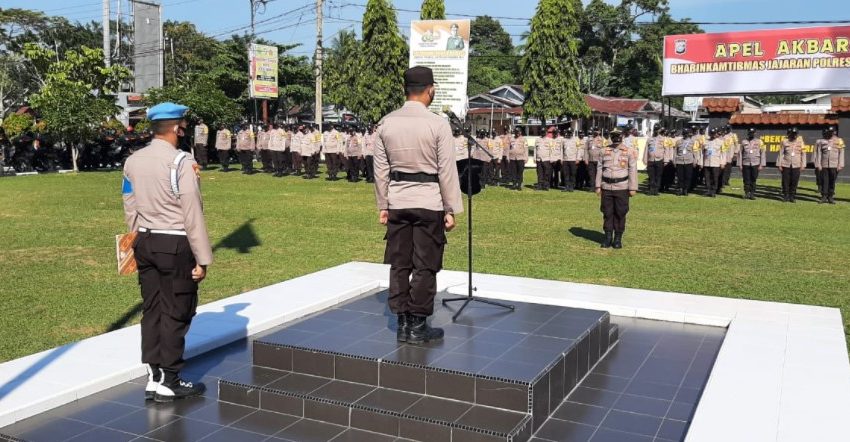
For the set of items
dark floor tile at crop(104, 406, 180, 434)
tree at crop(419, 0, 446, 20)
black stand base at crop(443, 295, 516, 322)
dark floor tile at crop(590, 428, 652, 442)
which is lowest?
dark floor tile at crop(104, 406, 180, 434)

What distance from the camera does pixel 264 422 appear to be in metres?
3.88

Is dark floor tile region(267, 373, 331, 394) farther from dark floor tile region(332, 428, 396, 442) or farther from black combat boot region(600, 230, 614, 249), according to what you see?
black combat boot region(600, 230, 614, 249)

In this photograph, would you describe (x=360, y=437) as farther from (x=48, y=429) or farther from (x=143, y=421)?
(x=48, y=429)

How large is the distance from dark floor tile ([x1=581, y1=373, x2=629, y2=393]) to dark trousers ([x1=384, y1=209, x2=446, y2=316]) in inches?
41.4

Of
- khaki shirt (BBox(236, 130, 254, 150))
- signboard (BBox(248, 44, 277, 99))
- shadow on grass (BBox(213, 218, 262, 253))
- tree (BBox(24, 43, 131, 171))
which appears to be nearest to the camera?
shadow on grass (BBox(213, 218, 262, 253))

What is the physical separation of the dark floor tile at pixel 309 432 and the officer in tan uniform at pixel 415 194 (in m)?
0.86

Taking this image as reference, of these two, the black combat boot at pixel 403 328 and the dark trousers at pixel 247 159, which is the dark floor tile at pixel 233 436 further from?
the dark trousers at pixel 247 159

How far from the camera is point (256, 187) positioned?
709 inches

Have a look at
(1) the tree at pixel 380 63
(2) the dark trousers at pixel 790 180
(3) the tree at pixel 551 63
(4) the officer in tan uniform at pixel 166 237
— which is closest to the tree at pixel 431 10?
(1) the tree at pixel 380 63

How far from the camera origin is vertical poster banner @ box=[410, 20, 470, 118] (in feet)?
61.5

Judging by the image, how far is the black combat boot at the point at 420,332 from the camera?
4.51 metres

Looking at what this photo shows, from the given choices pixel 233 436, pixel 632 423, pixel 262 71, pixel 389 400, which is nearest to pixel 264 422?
pixel 233 436

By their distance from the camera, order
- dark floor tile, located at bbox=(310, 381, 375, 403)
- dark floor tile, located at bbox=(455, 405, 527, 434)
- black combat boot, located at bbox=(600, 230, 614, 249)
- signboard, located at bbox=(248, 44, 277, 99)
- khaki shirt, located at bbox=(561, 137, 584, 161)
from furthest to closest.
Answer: signboard, located at bbox=(248, 44, 277, 99), khaki shirt, located at bbox=(561, 137, 584, 161), black combat boot, located at bbox=(600, 230, 614, 249), dark floor tile, located at bbox=(310, 381, 375, 403), dark floor tile, located at bbox=(455, 405, 527, 434)

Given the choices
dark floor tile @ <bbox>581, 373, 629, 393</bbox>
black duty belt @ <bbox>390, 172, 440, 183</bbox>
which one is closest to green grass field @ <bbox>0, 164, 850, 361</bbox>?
dark floor tile @ <bbox>581, 373, 629, 393</bbox>
